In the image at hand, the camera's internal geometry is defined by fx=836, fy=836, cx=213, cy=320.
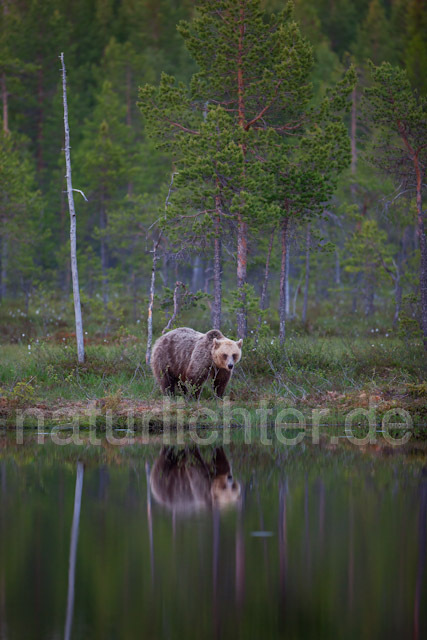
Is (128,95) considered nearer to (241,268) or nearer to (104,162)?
(104,162)

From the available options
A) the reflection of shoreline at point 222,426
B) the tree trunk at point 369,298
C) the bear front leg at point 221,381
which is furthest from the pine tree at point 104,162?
the reflection of shoreline at point 222,426

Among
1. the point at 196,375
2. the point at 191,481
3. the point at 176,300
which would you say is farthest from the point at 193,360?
the point at 191,481

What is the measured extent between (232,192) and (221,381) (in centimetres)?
743

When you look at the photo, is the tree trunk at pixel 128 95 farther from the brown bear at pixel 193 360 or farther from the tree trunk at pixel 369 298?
the brown bear at pixel 193 360

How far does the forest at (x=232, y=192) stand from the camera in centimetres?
2464

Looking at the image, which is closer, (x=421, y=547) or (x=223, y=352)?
(x=421, y=547)

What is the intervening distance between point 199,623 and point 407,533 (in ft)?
13.6

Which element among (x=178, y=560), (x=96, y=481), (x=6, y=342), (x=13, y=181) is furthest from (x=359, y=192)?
(x=178, y=560)

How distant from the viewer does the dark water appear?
849 centimetres

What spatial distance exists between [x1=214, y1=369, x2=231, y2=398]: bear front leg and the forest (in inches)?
81.2

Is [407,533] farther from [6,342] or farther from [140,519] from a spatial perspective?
[6,342]

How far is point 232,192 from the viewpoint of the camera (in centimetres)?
2505

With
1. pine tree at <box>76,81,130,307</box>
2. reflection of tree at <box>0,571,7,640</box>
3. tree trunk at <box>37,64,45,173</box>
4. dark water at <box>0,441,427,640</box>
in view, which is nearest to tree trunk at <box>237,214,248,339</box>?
dark water at <box>0,441,427,640</box>

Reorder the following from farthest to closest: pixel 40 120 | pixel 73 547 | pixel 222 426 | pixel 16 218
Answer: pixel 40 120 → pixel 16 218 → pixel 222 426 → pixel 73 547
